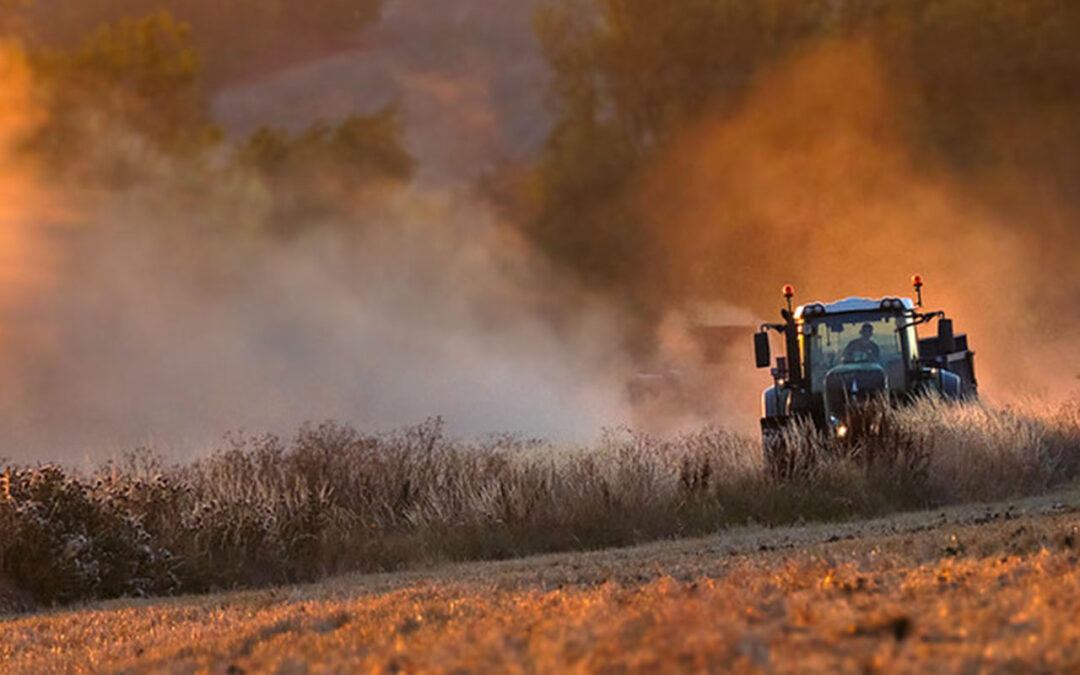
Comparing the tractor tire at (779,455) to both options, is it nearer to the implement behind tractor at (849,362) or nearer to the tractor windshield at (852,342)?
the implement behind tractor at (849,362)

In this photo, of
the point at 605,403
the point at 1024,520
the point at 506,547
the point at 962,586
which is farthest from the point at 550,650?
the point at 605,403

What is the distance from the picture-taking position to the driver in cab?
1942cm

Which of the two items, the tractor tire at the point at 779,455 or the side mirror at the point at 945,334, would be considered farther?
the side mirror at the point at 945,334

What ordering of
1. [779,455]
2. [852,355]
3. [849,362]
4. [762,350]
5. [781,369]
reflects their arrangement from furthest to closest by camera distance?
[781,369], [852,355], [849,362], [762,350], [779,455]

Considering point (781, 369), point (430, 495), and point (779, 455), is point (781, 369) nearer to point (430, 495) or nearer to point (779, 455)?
point (779, 455)

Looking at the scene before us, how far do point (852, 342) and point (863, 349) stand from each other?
185 millimetres

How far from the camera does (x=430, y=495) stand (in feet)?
53.7

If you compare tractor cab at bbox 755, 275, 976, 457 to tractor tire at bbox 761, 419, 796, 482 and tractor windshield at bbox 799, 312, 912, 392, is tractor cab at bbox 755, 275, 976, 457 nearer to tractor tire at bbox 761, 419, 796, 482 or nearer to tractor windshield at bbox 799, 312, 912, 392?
tractor windshield at bbox 799, 312, 912, 392

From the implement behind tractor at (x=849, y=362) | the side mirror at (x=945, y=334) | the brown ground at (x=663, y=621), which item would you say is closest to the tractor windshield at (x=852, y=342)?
the implement behind tractor at (x=849, y=362)

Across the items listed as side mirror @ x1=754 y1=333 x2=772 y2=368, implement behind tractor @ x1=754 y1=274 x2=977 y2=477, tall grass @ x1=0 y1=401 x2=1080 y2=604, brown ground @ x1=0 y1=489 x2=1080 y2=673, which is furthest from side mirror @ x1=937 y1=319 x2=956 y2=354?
brown ground @ x1=0 y1=489 x2=1080 y2=673

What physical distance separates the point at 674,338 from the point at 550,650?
54883 mm

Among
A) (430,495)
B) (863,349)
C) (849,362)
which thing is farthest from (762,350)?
(430,495)

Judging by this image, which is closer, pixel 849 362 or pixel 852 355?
pixel 849 362

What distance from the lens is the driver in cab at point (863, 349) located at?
19422mm
